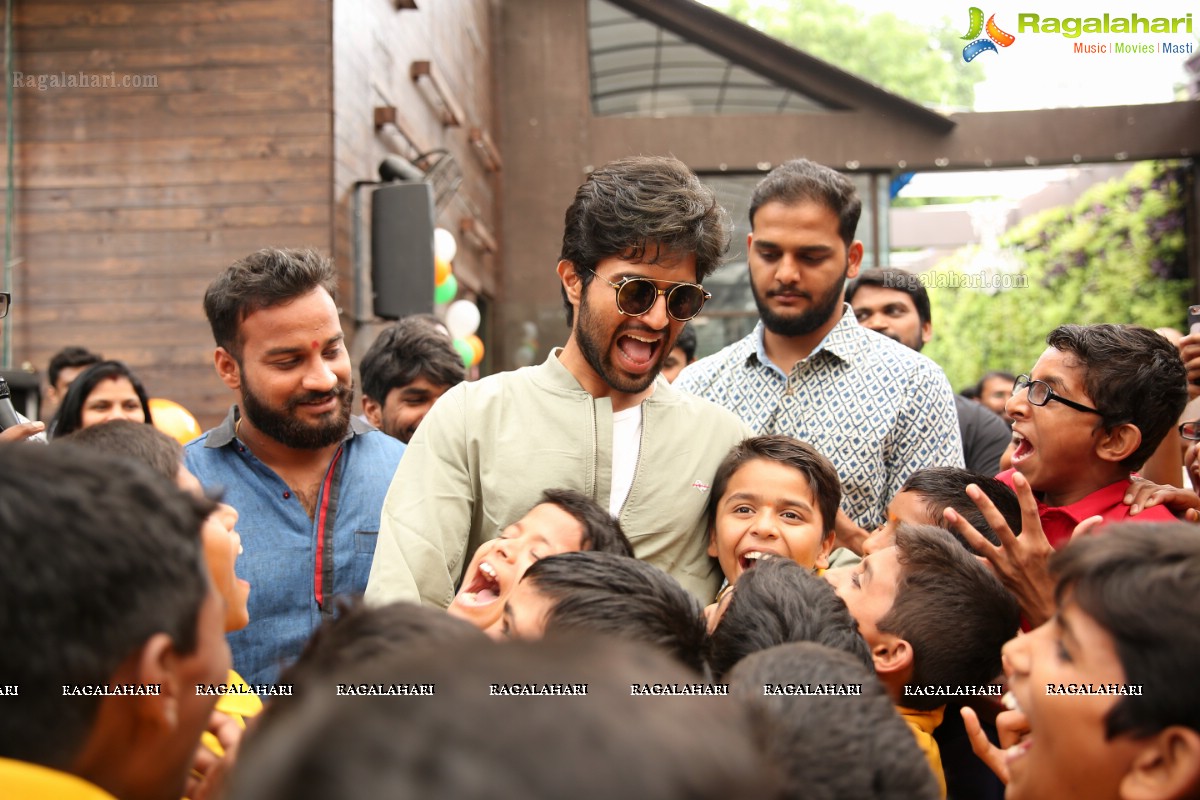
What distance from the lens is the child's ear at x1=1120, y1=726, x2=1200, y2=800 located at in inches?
48.3

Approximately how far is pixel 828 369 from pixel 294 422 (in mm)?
1498

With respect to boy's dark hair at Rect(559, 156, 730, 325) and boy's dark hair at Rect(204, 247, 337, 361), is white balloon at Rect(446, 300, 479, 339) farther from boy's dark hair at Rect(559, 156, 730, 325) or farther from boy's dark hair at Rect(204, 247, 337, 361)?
boy's dark hair at Rect(559, 156, 730, 325)

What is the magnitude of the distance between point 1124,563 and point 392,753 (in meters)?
1.08

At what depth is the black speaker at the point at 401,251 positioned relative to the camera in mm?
6875

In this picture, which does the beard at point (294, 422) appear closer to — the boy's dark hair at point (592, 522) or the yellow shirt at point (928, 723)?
the boy's dark hair at point (592, 522)

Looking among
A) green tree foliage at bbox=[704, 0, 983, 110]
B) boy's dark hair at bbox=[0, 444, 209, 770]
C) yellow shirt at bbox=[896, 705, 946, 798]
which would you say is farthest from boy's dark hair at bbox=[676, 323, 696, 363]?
green tree foliage at bbox=[704, 0, 983, 110]

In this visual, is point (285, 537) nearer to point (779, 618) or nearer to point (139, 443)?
point (139, 443)

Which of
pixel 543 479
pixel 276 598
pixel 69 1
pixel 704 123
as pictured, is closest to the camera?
pixel 543 479

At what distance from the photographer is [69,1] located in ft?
20.9

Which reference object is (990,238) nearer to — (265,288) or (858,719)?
(265,288)

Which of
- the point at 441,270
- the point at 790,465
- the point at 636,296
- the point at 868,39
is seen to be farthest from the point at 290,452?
the point at 868,39

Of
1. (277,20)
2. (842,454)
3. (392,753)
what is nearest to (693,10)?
(277,20)

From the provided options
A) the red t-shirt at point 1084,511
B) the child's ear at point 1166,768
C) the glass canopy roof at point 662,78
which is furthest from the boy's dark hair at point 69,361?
the glass canopy roof at point 662,78

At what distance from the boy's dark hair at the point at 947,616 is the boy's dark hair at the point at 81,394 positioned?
3136 mm
